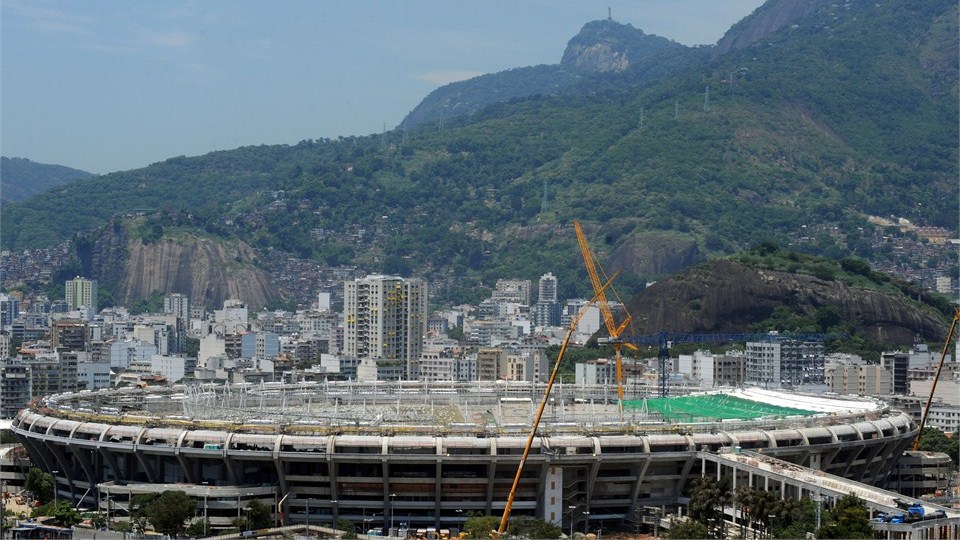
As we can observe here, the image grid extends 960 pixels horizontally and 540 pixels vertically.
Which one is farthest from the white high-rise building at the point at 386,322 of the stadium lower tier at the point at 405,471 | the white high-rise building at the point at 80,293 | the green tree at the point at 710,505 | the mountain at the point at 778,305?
the white high-rise building at the point at 80,293

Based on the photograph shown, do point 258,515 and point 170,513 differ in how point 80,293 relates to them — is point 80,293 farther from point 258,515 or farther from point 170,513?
point 170,513

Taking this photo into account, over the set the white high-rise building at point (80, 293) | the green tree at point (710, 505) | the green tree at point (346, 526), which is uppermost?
the white high-rise building at point (80, 293)

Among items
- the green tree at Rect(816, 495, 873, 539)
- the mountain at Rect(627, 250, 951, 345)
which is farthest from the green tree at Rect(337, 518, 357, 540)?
the mountain at Rect(627, 250, 951, 345)

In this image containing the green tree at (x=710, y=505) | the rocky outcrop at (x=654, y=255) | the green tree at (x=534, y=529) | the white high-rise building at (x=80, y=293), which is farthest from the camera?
the white high-rise building at (x=80, y=293)

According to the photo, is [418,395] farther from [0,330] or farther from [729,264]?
[0,330]

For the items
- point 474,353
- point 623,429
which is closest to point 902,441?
point 623,429

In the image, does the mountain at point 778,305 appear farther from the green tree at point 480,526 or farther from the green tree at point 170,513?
the green tree at point 170,513

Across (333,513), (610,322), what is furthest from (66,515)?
(610,322)
